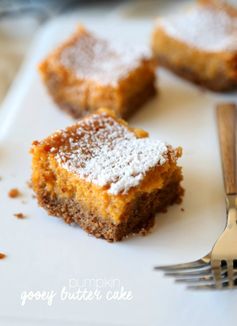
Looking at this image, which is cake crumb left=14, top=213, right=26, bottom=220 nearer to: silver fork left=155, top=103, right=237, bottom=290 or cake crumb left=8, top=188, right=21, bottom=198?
cake crumb left=8, top=188, right=21, bottom=198

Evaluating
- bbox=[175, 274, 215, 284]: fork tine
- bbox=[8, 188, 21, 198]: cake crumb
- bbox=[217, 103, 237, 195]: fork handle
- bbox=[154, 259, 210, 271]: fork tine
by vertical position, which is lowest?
bbox=[175, 274, 215, 284]: fork tine

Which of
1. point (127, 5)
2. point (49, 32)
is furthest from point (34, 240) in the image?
point (127, 5)

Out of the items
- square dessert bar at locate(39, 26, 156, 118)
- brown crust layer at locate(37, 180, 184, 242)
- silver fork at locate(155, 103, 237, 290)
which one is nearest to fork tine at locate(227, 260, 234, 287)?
silver fork at locate(155, 103, 237, 290)

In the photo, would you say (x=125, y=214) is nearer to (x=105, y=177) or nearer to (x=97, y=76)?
(x=105, y=177)

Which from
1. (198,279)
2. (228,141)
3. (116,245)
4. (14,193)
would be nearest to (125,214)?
(116,245)

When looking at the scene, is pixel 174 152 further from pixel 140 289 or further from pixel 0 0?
pixel 0 0

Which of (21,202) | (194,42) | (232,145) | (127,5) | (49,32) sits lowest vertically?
(21,202)

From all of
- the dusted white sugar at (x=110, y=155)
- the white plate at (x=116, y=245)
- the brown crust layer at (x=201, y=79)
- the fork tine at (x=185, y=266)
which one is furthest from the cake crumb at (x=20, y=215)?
the brown crust layer at (x=201, y=79)

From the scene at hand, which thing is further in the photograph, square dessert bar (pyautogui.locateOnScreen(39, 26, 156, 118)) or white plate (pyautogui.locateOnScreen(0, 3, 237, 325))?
square dessert bar (pyautogui.locateOnScreen(39, 26, 156, 118))
